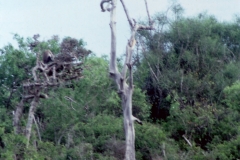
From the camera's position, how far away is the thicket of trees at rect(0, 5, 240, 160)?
59.5ft

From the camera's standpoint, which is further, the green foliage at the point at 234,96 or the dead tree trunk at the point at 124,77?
the green foliage at the point at 234,96

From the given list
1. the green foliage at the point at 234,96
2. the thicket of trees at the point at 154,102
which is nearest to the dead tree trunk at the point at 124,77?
the thicket of trees at the point at 154,102

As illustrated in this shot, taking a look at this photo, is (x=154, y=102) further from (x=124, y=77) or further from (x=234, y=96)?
(x=124, y=77)

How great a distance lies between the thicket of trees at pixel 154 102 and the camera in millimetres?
18141

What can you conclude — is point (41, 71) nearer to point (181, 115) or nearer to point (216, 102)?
point (181, 115)

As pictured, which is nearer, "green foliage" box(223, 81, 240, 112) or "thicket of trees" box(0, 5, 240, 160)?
"thicket of trees" box(0, 5, 240, 160)

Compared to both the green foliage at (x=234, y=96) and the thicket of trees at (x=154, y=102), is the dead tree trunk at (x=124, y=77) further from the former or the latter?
the green foliage at (x=234, y=96)

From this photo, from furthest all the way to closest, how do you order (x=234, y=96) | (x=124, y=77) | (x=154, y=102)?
1. (x=154, y=102)
2. (x=234, y=96)
3. (x=124, y=77)

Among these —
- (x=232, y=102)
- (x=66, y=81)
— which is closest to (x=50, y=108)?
(x=66, y=81)

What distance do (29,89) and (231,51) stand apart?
1350cm

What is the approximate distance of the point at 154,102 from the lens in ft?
83.4

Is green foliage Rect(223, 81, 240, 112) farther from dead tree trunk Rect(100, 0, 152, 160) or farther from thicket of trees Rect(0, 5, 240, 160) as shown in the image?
dead tree trunk Rect(100, 0, 152, 160)

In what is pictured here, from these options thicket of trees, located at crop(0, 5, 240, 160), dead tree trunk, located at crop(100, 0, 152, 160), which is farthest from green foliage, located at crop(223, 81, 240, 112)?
dead tree trunk, located at crop(100, 0, 152, 160)

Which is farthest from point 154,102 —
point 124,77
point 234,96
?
point 124,77
